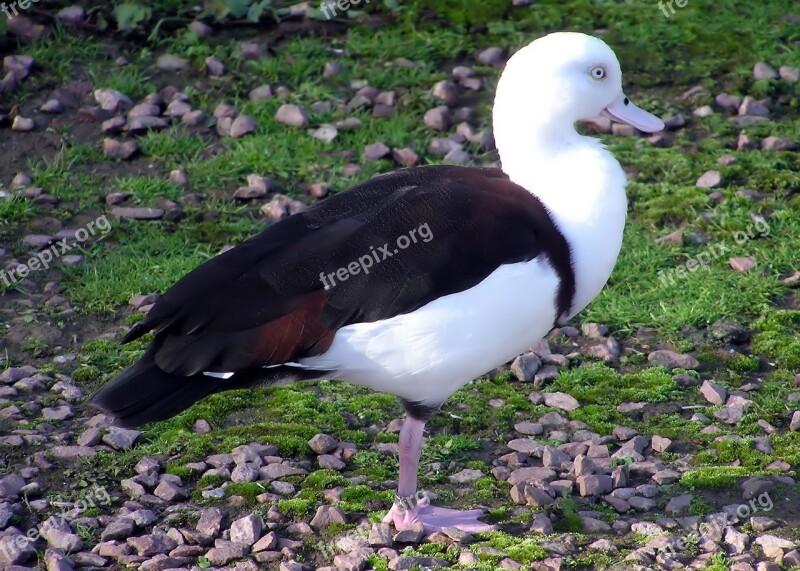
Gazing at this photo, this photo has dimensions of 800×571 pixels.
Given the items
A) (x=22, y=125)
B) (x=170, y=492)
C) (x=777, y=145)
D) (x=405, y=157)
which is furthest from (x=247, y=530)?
(x=777, y=145)

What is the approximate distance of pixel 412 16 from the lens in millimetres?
7816

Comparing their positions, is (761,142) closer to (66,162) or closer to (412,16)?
(412,16)

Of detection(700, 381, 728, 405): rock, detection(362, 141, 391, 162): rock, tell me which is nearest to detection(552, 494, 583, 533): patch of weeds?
detection(700, 381, 728, 405): rock

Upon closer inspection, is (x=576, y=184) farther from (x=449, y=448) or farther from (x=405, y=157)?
(x=405, y=157)

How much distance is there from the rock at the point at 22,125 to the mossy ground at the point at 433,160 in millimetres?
151

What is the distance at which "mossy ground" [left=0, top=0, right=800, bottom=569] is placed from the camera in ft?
14.5

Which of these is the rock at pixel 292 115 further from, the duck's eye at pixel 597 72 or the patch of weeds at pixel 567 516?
the patch of weeds at pixel 567 516

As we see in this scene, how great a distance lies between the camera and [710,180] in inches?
244

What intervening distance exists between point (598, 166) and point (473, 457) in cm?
119

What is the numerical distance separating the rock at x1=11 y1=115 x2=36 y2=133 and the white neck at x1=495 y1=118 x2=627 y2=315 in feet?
Result: 11.3

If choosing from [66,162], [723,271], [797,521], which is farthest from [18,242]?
[797,521]

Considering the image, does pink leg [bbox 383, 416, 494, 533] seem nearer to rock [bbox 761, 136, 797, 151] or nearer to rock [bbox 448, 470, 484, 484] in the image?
rock [bbox 448, 470, 484, 484]

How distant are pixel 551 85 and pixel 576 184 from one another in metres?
0.35

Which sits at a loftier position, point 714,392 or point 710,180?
point 710,180
